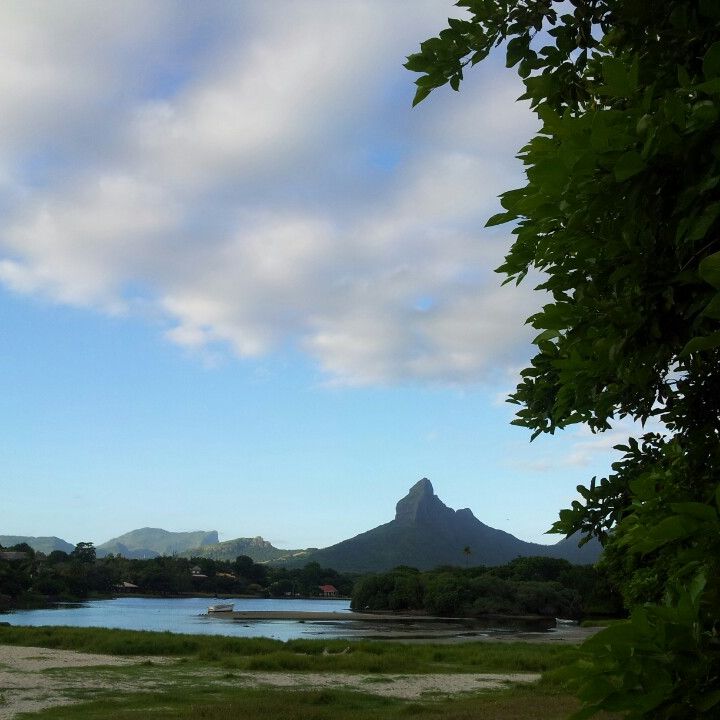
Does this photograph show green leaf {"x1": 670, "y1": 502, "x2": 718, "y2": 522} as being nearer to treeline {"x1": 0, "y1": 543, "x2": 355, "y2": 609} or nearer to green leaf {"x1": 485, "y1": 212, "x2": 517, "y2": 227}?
green leaf {"x1": 485, "y1": 212, "x2": 517, "y2": 227}

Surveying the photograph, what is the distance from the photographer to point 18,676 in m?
27.7

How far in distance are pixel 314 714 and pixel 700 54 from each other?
68.5ft

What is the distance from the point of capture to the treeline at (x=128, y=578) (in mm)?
116475

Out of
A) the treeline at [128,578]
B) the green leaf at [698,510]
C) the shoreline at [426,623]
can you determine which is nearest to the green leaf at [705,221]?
the green leaf at [698,510]

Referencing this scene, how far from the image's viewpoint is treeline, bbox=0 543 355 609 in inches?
4586

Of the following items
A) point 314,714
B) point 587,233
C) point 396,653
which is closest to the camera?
point 587,233

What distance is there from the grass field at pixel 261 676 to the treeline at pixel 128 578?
73953 millimetres

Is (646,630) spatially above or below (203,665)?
above

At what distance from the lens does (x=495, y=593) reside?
320ft

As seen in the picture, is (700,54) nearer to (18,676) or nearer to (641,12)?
(641,12)

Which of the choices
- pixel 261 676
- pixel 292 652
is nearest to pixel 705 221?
pixel 261 676

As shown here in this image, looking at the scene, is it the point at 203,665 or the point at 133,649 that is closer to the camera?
the point at 203,665

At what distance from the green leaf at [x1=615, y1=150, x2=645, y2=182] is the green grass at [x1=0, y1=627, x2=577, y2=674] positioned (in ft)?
111

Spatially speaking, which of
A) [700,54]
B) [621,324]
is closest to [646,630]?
[621,324]
